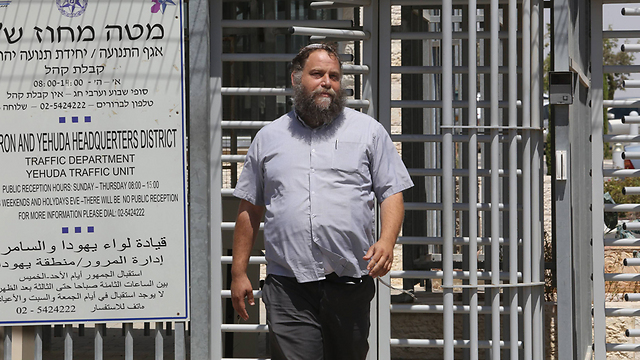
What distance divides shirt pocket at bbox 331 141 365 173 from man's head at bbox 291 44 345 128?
152mm

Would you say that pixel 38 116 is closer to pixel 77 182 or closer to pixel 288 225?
pixel 77 182

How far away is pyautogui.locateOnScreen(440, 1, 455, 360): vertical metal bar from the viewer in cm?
446

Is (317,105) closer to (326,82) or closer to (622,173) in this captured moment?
(326,82)

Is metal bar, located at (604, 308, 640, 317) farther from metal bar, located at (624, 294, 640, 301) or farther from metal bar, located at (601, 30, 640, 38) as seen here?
metal bar, located at (601, 30, 640, 38)

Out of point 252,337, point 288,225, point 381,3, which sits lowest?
point 252,337

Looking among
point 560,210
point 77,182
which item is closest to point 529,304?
point 560,210

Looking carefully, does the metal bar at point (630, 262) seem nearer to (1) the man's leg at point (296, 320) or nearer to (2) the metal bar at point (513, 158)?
(2) the metal bar at point (513, 158)

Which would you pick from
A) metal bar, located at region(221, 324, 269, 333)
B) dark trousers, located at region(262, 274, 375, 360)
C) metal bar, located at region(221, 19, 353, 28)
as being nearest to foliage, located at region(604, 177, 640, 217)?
metal bar, located at region(221, 19, 353, 28)

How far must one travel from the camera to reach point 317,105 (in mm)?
4047

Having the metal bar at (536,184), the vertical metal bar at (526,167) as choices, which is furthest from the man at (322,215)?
the metal bar at (536,184)

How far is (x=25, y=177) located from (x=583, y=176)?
341cm

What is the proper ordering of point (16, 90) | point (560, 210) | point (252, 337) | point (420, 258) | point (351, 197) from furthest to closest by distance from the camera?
1. point (420, 258)
2. point (252, 337)
3. point (16, 90)
4. point (560, 210)
5. point (351, 197)

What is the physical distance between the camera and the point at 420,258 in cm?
761

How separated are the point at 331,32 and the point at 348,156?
3.66 ft
